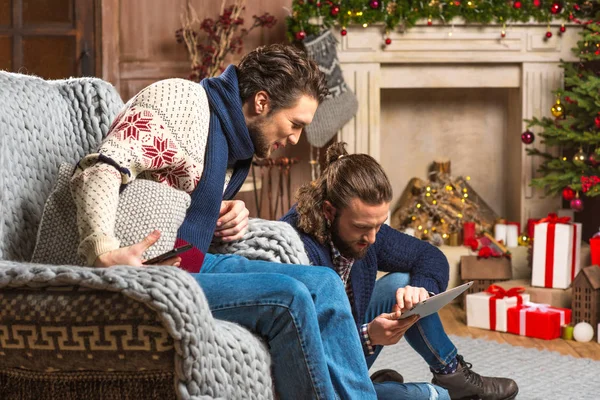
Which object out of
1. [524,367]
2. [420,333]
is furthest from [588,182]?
[420,333]

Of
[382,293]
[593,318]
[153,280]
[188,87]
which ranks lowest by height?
[593,318]

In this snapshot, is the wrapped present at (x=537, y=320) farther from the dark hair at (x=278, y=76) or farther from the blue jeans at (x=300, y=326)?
the blue jeans at (x=300, y=326)

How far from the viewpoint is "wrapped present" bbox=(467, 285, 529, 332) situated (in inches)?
136

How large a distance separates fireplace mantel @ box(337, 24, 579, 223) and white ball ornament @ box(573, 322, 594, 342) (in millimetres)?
1077

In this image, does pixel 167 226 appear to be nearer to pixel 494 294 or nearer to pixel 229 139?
pixel 229 139

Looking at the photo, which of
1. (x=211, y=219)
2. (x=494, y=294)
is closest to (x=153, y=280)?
(x=211, y=219)

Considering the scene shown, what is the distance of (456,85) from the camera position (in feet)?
14.3

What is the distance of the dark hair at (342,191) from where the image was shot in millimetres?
2090

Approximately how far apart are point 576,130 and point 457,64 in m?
0.71

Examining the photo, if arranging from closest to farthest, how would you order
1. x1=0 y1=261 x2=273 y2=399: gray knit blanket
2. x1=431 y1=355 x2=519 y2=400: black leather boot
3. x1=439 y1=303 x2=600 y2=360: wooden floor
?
x1=0 y1=261 x2=273 y2=399: gray knit blanket < x1=431 y1=355 x2=519 y2=400: black leather boot < x1=439 y1=303 x2=600 y2=360: wooden floor

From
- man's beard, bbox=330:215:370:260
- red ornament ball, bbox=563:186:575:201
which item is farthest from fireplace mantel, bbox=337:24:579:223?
man's beard, bbox=330:215:370:260

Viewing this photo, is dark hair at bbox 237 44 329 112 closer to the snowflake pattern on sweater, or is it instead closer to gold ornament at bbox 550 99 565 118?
the snowflake pattern on sweater

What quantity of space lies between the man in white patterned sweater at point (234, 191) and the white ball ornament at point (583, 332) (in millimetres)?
1803

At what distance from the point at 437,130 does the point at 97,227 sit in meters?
3.37
